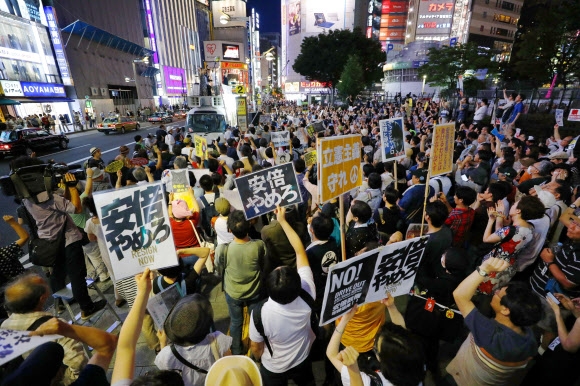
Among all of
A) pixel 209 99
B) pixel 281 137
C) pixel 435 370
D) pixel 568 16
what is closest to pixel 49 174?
pixel 435 370

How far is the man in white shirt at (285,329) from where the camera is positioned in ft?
6.58

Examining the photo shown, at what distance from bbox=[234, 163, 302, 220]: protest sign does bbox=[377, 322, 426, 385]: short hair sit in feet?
6.95

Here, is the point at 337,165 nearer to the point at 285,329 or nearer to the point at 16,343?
the point at 285,329

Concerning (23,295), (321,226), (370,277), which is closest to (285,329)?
(370,277)

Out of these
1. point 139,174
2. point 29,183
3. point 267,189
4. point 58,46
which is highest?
point 58,46

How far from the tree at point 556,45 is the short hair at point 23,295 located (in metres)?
20.8

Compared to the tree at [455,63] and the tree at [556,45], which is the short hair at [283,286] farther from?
the tree at [455,63]

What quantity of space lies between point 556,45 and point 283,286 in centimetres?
2251

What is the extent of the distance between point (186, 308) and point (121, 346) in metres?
0.39

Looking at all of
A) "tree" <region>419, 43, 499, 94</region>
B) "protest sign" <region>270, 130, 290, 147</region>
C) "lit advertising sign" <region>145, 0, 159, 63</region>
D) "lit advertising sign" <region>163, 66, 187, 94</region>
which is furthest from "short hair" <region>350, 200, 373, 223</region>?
"lit advertising sign" <region>163, 66, 187, 94</region>

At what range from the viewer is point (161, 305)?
2359mm

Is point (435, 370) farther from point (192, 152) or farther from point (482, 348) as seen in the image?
point (192, 152)

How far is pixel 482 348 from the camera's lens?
1941mm

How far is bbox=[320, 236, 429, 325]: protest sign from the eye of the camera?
1909 millimetres
